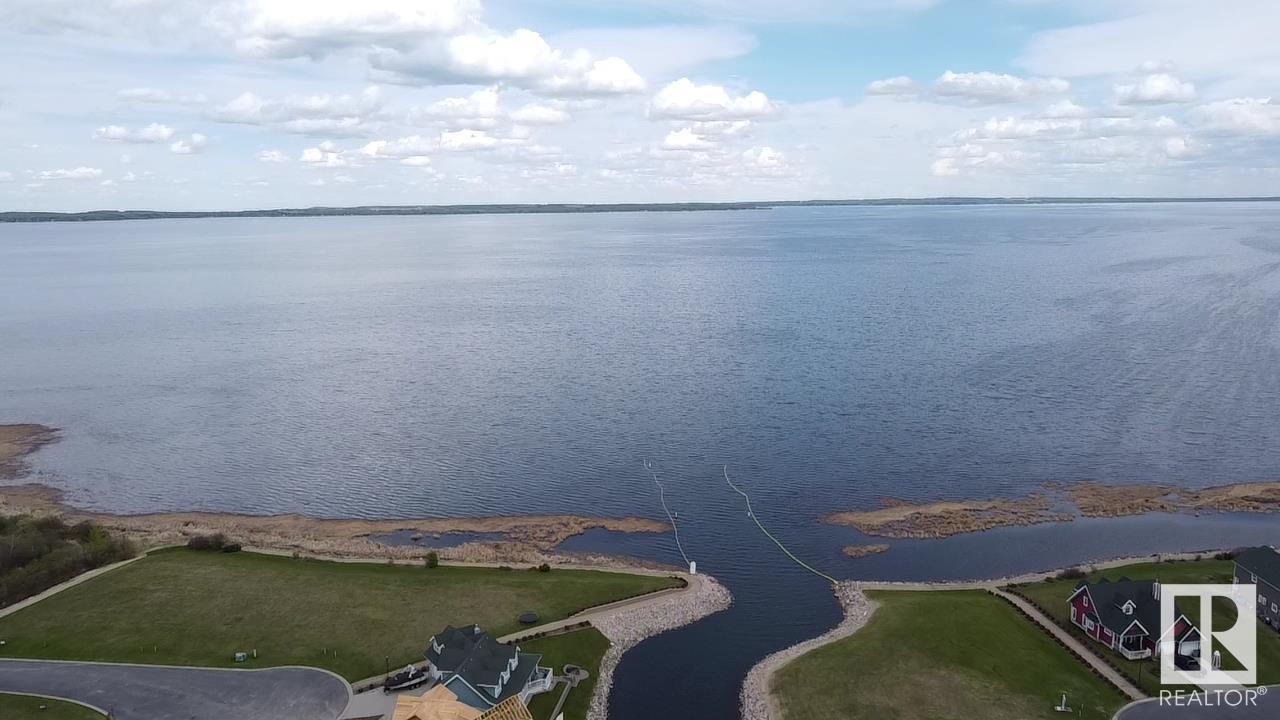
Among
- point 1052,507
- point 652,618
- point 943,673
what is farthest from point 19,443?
point 1052,507

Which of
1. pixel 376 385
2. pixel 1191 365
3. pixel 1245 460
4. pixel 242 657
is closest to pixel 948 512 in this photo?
pixel 1245 460

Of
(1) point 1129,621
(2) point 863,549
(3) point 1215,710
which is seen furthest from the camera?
(2) point 863,549

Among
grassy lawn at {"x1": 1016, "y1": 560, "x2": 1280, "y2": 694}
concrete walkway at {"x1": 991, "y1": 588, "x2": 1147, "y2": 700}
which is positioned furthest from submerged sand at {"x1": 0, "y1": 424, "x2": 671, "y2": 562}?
grassy lawn at {"x1": 1016, "y1": 560, "x2": 1280, "y2": 694}

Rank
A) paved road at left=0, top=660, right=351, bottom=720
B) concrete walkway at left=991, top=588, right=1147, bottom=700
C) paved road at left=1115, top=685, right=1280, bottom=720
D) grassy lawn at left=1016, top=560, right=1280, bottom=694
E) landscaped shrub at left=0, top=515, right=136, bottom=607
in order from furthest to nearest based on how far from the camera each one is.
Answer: landscaped shrub at left=0, top=515, right=136, bottom=607 → grassy lawn at left=1016, top=560, right=1280, bottom=694 → concrete walkway at left=991, top=588, right=1147, bottom=700 → paved road at left=0, top=660, right=351, bottom=720 → paved road at left=1115, top=685, right=1280, bottom=720

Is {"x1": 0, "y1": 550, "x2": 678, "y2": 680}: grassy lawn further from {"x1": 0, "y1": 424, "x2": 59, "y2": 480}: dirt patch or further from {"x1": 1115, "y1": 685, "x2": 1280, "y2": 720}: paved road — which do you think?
{"x1": 0, "y1": 424, "x2": 59, "y2": 480}: dirt patch

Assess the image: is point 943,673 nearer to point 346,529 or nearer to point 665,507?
point 665,507

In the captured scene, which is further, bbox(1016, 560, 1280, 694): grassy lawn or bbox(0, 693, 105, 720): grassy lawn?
bbox(1016, 560, 1280, 694): grassy lawn

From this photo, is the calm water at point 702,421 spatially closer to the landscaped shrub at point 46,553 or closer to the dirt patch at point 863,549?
the dirt patch at point 863,549
